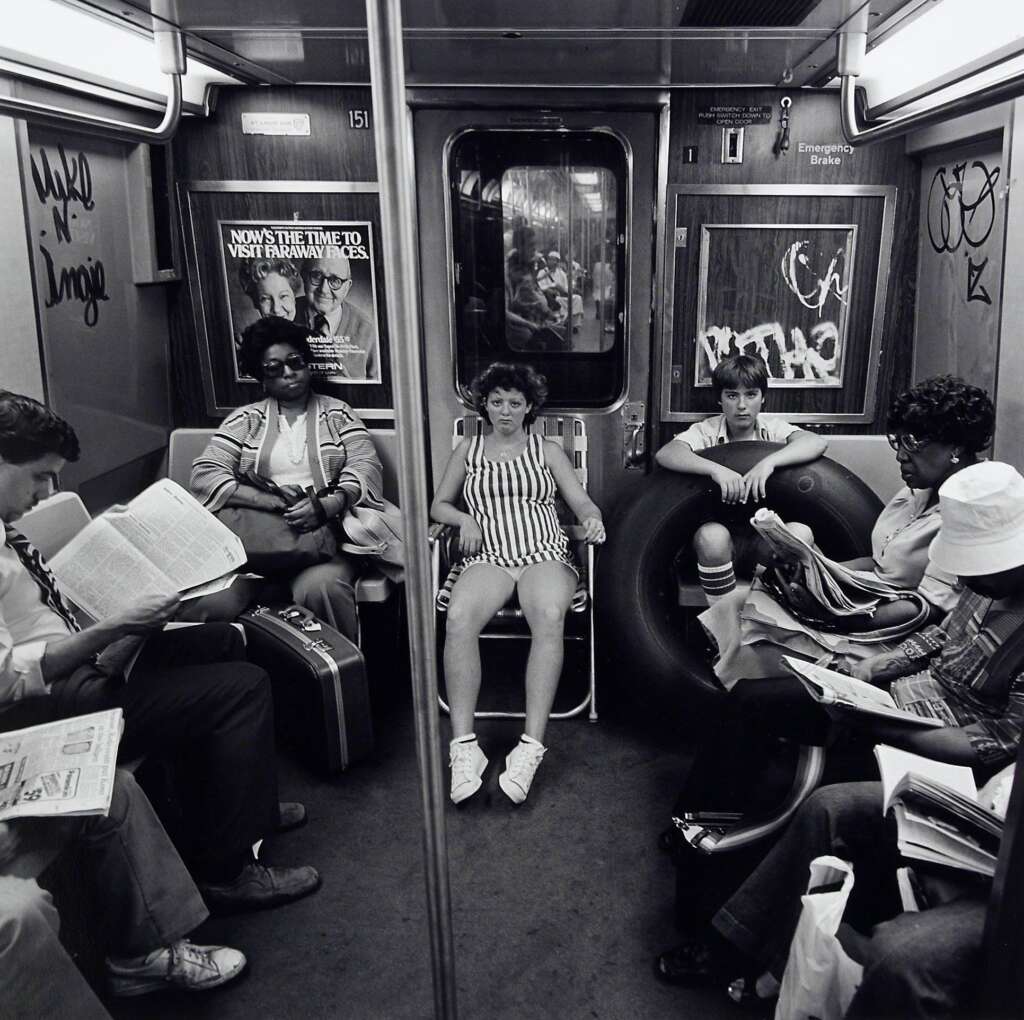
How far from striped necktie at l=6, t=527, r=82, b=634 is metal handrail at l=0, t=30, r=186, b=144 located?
0.94 metres

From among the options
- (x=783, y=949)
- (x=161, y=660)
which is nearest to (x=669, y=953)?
(x=783, y=949)

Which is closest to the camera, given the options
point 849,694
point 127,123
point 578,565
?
point 849,694

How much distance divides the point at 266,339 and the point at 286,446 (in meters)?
0.41

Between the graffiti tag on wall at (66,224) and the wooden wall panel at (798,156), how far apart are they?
2.24m

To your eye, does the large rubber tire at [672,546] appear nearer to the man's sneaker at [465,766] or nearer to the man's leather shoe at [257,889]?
the man's sneaker at [465,766]

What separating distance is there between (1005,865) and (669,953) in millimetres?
1068

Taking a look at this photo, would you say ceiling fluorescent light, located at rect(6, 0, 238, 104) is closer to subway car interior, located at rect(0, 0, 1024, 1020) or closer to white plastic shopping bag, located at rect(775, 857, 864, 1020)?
subway car interior, located at rect(0, 0, 1024, 1020)

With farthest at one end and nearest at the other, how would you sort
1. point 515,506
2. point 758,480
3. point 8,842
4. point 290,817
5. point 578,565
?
point 578,565 < point 515,506 < point 758,480 < point 290,817 < point 8,842

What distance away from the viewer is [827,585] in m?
2.53

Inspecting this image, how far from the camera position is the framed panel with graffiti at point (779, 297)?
158 inches

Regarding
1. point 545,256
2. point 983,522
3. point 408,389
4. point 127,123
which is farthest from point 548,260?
point 408,389

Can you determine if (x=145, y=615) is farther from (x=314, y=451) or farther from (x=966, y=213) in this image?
(x=966, y=213)

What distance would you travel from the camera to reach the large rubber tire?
3.38 metres

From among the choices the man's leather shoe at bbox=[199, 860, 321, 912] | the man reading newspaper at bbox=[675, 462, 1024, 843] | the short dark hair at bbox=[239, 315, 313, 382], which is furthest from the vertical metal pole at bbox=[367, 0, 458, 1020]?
the short dark hair at bbox=[239, 315, 313, 382]
